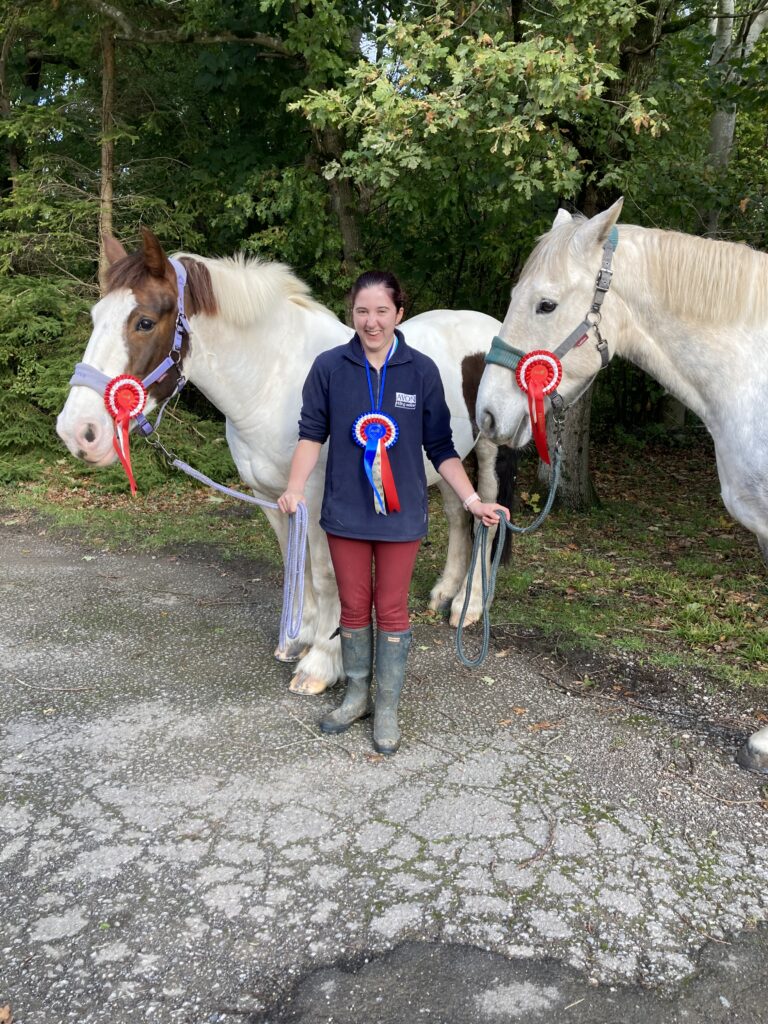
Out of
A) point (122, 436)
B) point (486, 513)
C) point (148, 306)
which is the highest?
point (148, 306)

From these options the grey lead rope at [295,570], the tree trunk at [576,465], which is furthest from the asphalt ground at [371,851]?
the tree trunk at [576,465]

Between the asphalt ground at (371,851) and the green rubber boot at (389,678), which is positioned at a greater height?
the green rubber boot at (389,678)

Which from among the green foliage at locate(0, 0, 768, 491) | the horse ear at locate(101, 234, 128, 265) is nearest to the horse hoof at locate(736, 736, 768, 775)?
the horse ear at locate(101, 234, 128, 265)

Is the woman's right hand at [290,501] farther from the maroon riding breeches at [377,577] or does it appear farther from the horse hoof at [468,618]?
the horse hoof at [468,618]

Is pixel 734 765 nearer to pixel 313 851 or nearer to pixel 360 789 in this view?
pixel 360 789

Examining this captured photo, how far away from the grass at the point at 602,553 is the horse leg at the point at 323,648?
112 centimetres

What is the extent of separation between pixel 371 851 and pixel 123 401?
1.96 metres

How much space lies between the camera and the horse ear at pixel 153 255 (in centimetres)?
289

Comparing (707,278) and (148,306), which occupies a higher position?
(707,278)

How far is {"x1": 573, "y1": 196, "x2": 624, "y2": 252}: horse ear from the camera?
257 cm

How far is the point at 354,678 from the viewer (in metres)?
3.27

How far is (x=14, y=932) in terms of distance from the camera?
6.91ft

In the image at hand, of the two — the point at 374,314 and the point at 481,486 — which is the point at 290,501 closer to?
the point at 374,314

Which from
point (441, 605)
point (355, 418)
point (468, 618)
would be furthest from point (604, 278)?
point (441, 605)
